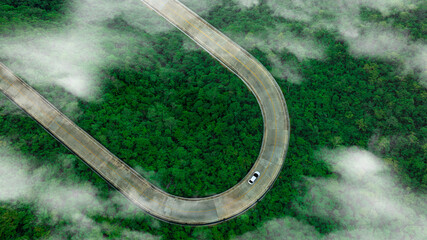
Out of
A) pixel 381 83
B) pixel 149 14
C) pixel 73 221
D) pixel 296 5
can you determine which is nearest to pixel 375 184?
pixel 381 83

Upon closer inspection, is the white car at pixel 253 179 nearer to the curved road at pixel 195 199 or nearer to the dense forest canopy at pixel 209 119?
the curved road at pixel 195 199

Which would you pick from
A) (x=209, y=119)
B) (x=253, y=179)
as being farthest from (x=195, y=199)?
(x=209, y=119)

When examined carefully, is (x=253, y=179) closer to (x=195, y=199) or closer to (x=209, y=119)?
(x=195, y=199)

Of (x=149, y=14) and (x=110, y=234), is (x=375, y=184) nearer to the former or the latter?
(x=110, y=234)

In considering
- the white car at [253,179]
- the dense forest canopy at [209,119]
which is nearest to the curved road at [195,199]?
the white car at [253,179]

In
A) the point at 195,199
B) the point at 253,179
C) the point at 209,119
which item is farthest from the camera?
the point at 209,119

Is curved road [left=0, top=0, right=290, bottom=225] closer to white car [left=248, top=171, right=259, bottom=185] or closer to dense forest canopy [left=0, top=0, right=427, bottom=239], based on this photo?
white car [left=248, top=171, right=259, bottom=185]
